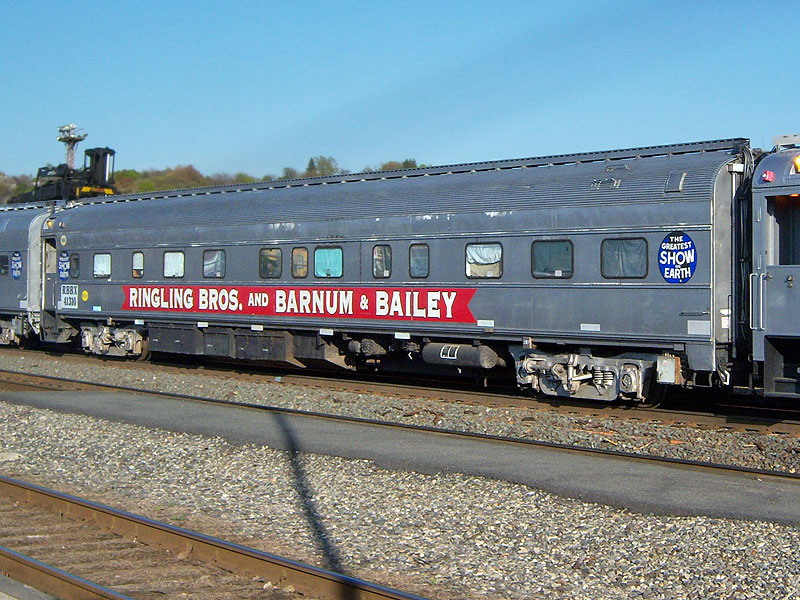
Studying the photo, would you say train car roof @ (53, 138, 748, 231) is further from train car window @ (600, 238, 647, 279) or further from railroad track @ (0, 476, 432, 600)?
railroad track @ (0, 476, 432, 600)

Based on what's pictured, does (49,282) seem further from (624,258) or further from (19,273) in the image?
(624,258)

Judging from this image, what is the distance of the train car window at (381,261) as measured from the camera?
56.3 feet

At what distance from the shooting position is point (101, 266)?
77.5 feet

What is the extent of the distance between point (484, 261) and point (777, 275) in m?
5.01

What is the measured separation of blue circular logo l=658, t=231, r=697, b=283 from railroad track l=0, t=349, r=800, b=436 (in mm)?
2177

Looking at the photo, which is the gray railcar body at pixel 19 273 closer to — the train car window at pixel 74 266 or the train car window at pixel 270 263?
the train car window at pixel 74 266

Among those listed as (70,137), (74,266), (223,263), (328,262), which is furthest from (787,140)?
(70,137)

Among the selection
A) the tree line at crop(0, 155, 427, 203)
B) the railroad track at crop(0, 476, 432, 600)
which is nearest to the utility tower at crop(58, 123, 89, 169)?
the tree line at crop(0, 155, 427, 203)

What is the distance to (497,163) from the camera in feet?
54.8

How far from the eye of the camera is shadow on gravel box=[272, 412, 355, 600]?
7082 mm

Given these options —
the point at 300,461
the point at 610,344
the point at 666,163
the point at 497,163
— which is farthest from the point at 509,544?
the point at 497,163

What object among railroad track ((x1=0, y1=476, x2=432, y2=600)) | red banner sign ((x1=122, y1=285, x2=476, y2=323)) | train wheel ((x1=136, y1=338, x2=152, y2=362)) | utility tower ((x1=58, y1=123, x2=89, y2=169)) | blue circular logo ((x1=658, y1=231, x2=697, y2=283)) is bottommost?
railroad track ((x1=0, y1=476, x2=432, y2=600))

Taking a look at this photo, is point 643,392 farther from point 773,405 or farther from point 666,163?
point 666,163

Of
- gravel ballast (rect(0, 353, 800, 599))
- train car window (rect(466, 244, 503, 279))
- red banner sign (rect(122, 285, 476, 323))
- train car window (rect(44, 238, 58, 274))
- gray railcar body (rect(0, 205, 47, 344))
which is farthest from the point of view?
gray railcar body (rect(0, 205, 47, 344))
